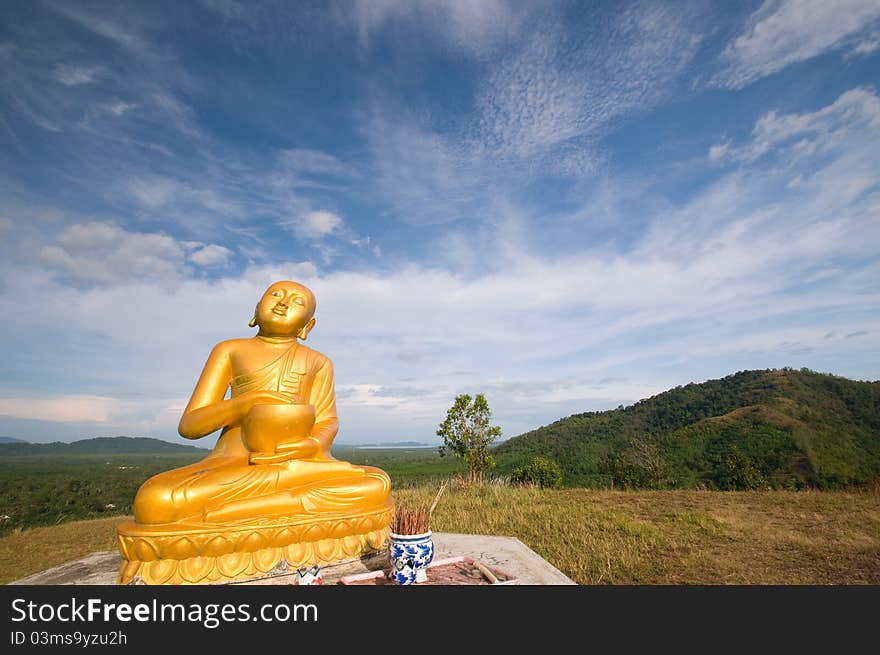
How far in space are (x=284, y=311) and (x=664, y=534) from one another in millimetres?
5981

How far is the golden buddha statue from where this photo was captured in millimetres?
4027

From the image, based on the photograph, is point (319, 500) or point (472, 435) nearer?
point (319, 500)

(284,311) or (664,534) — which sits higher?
(284,311)

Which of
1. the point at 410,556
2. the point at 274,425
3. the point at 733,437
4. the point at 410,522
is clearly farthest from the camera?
the point at 733,437

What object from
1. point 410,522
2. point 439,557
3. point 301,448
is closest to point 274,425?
point 301,448

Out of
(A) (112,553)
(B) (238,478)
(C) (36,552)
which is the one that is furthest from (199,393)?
(C) (36,552)

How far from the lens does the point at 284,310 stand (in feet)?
18.4

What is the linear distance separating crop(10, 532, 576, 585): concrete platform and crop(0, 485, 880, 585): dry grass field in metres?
0.47

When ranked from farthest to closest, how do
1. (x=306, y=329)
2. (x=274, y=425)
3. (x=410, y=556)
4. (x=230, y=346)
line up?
(x=306, y=329), (x=230, y=346), (x=274, y=425), (x=410, y=556)

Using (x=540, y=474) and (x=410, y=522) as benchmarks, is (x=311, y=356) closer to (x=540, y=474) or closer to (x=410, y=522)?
(x=410, y=522)

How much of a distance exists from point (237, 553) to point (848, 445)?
22.5 m

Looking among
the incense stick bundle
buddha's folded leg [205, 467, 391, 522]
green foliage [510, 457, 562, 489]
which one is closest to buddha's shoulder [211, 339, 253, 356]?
buddha's folded leg [205, 467, 391, 522]

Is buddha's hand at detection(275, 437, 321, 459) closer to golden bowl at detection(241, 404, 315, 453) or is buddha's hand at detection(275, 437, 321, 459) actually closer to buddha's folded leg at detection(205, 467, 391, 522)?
golden bowl at detection(241, 404, 315, 453)
